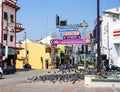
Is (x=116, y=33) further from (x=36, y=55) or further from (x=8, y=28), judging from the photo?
(x=36, y=55)

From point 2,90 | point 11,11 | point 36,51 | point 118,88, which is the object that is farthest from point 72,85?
point 36,51

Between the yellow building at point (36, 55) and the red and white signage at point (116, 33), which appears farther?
the yellow building at point (36, 55)

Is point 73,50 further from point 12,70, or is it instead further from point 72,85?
point 72,85

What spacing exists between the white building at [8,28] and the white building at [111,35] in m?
17.2

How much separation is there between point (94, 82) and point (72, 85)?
77.7 inches

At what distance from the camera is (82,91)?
2247cm

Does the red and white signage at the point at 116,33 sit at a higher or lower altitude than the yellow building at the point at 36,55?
higher

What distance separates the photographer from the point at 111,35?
74.9 meters

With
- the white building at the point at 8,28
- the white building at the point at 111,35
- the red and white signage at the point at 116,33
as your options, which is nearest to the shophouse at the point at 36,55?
the white building at the point at 111,35

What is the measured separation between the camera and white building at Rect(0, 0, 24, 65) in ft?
200

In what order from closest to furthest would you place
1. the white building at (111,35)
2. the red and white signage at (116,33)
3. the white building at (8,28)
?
the white building at (8,28), the red and white signage at (116,33), the white building at (111,35)

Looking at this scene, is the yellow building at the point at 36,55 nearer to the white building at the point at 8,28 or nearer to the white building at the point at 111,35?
the white building at the point at 111,35

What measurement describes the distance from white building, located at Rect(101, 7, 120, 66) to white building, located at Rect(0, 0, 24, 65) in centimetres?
1721

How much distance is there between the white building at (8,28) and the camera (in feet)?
200
